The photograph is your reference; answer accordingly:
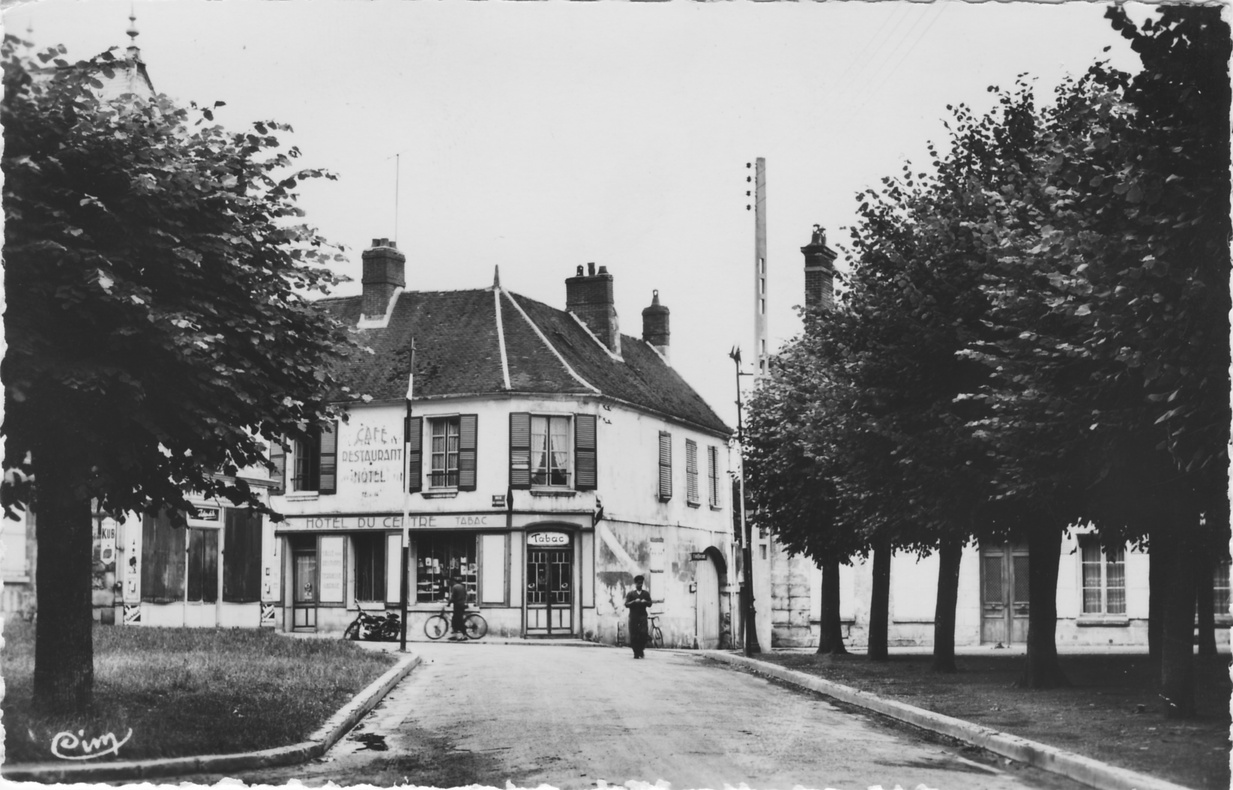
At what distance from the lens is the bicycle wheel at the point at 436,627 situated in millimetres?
37781

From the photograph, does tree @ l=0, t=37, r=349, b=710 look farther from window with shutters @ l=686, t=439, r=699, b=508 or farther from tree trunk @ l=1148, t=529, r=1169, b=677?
window with shutters @ l=686, t=439, r=699, b=508

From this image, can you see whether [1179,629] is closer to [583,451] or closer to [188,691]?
[188,691]

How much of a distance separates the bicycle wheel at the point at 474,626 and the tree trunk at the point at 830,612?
9.89 metres

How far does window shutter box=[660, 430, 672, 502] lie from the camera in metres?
39.3

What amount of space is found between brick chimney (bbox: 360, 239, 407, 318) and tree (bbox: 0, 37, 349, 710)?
7.36 feet

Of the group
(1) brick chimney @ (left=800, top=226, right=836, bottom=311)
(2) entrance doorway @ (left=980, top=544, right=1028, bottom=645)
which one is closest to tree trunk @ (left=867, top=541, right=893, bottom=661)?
(1) brick chimney @ (left=800, top=226, right=836, bottom=311)

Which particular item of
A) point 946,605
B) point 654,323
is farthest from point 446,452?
point 946,605

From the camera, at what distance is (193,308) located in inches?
527

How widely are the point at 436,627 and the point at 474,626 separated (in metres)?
0.95

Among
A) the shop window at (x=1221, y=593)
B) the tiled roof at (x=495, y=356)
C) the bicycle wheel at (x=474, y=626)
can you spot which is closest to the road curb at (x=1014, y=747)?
the bicycle wheel at (x=474, y=626)

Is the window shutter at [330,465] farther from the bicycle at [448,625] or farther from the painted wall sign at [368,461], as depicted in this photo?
the bicycle at [448,625]

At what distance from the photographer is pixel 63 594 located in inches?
526

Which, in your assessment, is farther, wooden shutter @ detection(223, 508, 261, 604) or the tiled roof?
the tiled roof

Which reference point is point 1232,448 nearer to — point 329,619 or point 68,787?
point 68,787
